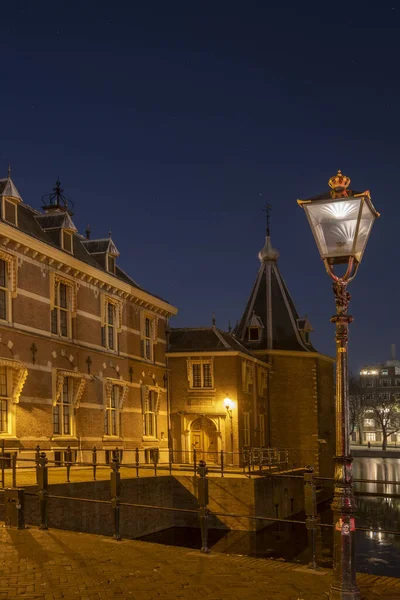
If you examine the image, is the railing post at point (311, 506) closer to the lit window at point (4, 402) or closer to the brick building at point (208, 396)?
the lit window at point (4, 402)

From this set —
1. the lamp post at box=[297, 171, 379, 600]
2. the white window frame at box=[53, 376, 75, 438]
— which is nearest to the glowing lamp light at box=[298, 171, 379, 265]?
the lamp post at box=[297, 171, 379, 600]

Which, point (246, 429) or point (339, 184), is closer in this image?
point (339, 184)

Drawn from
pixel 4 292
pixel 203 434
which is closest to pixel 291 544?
pixel 203 434

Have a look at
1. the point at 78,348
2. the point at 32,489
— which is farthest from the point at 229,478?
the point at 32,489

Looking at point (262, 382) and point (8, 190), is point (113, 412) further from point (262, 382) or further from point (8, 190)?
point (262, 382)

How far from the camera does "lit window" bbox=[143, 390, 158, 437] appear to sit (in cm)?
3453

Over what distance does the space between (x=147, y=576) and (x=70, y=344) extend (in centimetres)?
1935

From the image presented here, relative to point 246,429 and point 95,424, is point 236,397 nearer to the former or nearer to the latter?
point 246,429

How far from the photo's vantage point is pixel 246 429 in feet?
126

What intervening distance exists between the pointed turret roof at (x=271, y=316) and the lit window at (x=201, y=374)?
7.24 metres

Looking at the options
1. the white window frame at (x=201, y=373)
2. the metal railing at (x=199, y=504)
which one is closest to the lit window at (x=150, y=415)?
the white window frame at (x=201, y=373)

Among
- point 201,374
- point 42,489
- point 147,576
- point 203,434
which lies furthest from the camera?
point 203,434

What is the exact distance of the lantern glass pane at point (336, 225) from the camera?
24.9 feet

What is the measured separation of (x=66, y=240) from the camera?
28.0 metres
